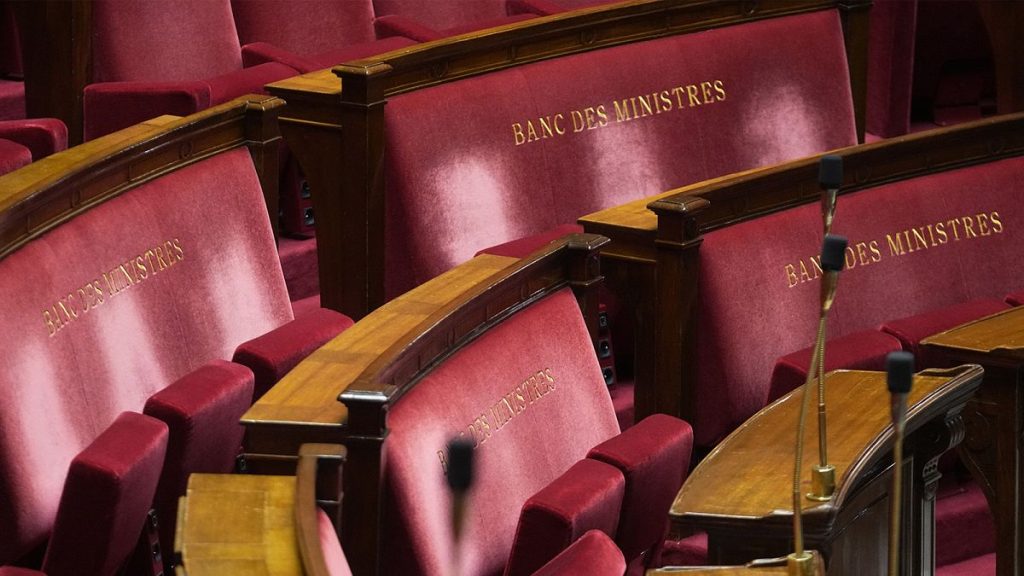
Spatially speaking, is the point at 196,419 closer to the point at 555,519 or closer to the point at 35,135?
the point at 555,519

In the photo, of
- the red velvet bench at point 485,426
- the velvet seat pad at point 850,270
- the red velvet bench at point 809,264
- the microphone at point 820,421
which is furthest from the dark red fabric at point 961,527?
the microphone at point 820,421

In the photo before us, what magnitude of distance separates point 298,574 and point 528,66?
579mm

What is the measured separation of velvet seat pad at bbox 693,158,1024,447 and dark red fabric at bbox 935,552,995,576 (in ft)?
0.45

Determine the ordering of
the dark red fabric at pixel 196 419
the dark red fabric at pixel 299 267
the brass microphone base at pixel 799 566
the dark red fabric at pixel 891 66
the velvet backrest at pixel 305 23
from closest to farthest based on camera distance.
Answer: the brass microphone base at pixel 799 566, the dark red fabric at pixel 196 419, the dark red fabric at pixel 299 267, the velvet backrest at pixel 305 23, the dark red fabric at pixel 891 66

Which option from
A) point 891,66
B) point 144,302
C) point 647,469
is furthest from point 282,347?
point 891,66

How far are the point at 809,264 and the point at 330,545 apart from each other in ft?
1.56

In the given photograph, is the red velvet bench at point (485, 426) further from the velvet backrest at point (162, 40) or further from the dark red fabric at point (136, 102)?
the velvet backrest at point (162, 40)

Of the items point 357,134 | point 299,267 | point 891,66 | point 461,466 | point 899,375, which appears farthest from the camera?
point 891,66

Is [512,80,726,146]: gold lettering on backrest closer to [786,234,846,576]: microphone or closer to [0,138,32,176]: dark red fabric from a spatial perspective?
[0,138,32,176]: dark red fabric

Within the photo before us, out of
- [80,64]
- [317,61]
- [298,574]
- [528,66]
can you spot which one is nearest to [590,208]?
[528,66]

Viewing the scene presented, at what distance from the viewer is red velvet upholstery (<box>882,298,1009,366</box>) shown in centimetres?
85

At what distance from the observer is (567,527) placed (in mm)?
595

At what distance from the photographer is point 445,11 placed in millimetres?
1197

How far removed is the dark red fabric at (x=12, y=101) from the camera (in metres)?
1.01
